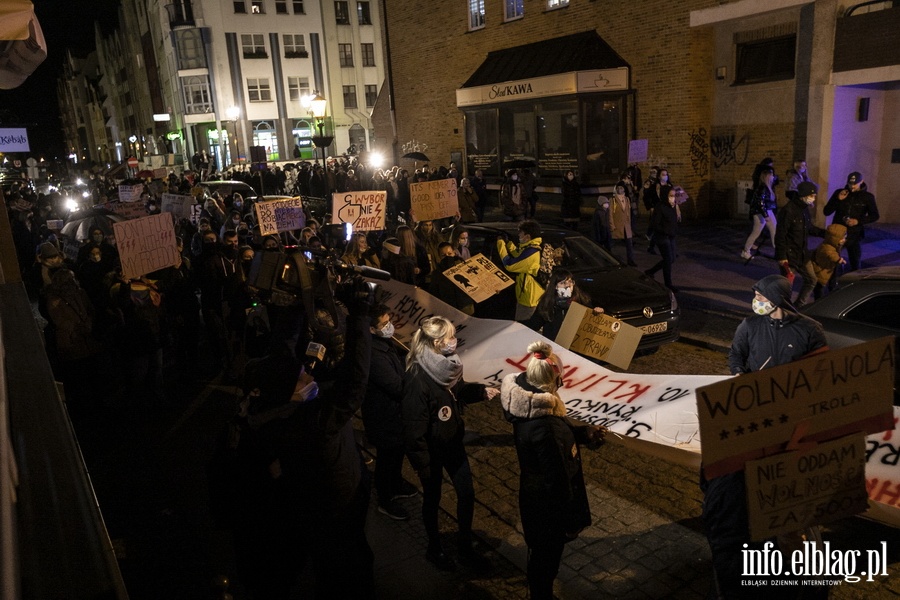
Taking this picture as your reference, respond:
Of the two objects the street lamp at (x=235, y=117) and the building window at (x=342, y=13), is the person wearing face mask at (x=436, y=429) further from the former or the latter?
the building window at (x=342, y=13)

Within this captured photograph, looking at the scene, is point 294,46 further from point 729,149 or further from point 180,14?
point 729,149

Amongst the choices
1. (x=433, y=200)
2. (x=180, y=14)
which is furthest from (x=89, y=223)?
(x=180, y=14)

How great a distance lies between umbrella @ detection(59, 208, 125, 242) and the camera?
14.3 metres

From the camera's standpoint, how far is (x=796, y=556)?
3404mm

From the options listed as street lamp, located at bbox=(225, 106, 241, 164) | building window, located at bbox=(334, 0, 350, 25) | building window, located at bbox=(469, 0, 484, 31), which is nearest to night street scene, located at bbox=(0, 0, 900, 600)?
building window, located at bbox=(469, 0, 484, 31)

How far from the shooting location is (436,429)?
4.66m

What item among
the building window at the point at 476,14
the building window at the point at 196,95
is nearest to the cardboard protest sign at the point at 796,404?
the building window at the point at 476,14

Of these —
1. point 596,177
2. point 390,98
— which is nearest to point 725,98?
point 596,177

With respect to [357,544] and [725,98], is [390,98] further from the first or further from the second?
[357,544]

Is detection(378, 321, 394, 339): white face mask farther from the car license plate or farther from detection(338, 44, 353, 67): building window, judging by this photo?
detection(338, 44, 353, 67): building window

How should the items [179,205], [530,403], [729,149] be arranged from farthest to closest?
[729,149]
[179,205]
[530,403]

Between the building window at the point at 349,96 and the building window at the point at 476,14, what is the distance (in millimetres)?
31479

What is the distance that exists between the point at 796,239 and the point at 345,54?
4987 cm

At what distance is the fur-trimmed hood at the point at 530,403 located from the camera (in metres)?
3.87
